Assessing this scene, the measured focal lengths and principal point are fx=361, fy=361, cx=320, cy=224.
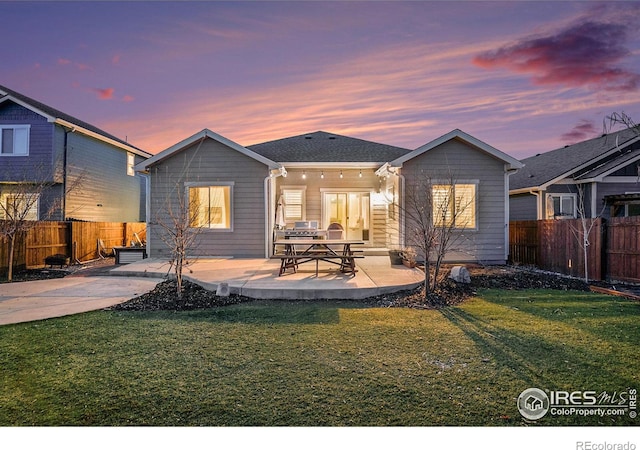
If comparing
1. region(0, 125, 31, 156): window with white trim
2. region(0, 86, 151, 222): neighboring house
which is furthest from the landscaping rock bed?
region(0, 125, 31, 156): window with white trim

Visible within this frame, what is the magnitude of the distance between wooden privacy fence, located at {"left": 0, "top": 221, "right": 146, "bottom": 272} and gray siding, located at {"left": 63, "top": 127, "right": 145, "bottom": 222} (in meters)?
2.00

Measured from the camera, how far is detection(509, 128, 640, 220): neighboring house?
13.8 meters

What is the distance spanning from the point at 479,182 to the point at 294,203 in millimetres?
6151

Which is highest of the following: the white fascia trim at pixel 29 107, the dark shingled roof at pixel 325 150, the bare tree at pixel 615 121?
the white fascia trim at pixel 29 107

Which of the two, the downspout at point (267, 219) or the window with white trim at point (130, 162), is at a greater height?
the window with white trim at point (130, 162)

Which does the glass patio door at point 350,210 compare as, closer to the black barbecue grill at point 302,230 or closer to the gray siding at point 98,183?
the black barbecue grill at point 302,230

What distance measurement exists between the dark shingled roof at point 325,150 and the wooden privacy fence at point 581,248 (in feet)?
16.9

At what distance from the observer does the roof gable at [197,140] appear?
10734 mm

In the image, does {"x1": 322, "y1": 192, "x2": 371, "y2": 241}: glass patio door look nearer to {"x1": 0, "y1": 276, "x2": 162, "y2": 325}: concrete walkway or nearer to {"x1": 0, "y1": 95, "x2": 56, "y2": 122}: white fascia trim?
{"x1": 0, "y1": 276, "x2": 162, "y2": 325}: concrete walkway

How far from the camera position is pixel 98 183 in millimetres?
16672

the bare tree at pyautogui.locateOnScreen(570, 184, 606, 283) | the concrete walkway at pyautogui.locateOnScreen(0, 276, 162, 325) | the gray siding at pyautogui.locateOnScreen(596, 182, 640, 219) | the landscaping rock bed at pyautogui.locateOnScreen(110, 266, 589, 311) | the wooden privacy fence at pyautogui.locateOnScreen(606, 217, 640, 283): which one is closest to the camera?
the concrete walkway at pyautogui.locateOnScreen(0, 276, 162, 325)

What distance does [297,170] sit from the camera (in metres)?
12.9

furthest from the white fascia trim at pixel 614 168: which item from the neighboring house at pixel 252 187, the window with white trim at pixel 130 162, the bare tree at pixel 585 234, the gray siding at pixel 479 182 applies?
the window with white trim at pixel 130 162
